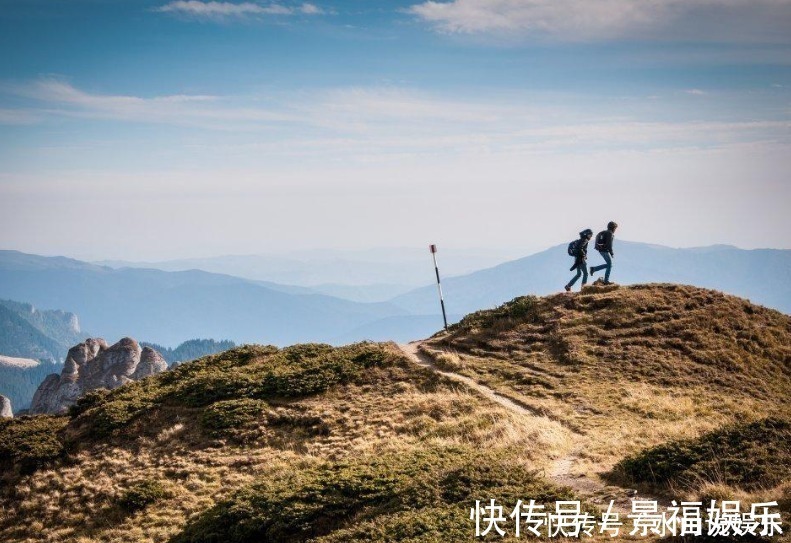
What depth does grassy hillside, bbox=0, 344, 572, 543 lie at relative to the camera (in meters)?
17.3

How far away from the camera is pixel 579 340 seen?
33969mm

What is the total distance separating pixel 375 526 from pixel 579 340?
71.7ft

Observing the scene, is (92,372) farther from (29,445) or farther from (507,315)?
(507,315)

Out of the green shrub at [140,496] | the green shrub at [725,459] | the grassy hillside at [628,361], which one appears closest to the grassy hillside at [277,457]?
the green shrub at [140,496]

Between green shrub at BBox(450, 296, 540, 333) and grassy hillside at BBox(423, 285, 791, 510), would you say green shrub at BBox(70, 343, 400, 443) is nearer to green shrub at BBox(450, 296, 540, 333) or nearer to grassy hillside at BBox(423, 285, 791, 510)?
grassy hillside at BBox(423, 285, 791, 510)

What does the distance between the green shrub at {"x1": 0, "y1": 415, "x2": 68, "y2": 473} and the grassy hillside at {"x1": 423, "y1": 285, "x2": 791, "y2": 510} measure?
59.6 feet

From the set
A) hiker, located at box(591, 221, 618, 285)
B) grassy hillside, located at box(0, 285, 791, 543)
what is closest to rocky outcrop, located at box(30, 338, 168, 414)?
grassy hillside, located at box(0, 285, 791, 543)

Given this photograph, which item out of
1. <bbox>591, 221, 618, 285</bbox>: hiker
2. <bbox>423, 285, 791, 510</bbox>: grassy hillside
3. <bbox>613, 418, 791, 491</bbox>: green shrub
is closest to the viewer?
<bbox>613, 418, 791, 491</bbox>: green shrub

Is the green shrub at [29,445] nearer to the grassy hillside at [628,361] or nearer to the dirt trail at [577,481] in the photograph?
the grassy hillside at [628,361]

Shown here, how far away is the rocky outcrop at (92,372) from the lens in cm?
12888

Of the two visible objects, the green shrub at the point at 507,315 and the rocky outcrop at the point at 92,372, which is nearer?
the green shrub at the point at 507,315

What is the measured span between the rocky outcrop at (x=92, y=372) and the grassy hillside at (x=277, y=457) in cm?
10921

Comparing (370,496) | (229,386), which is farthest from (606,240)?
→ (370,496)

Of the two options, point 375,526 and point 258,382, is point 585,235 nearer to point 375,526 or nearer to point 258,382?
point 258,382
